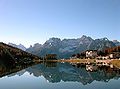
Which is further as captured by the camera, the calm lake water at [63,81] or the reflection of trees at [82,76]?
the reflection of trees at [82,76]

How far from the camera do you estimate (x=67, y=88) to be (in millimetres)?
54531

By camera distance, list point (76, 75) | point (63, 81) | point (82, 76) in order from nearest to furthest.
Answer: point (63, 81) < point (82, 76) < point (76, 75)

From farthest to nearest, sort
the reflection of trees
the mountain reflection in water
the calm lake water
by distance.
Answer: the mountain reflection in water, the reflection of trees, the calm lake water

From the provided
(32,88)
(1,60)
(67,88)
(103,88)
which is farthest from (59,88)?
(1,60)

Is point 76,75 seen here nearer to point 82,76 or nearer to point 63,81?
point 82,76

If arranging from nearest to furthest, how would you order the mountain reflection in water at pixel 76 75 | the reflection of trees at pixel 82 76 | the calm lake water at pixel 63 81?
the calm lake water at pixel 63 81 → the reflection of trees at pixel 82 76 → the mountain reflection in water at pixel 76 75

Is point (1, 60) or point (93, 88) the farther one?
point (1, 60)

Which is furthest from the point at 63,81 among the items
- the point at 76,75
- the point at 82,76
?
the point at 76,75

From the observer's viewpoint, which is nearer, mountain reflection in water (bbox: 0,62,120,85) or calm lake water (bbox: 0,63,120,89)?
calm lake water (bbox: 0,63,120,89)

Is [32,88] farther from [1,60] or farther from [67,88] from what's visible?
[1,60]

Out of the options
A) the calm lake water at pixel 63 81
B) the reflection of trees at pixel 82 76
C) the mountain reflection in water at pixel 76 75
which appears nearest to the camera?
the calm lake water at pixel 63 81

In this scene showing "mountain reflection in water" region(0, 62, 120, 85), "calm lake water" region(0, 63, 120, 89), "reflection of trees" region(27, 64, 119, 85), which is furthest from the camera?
"mountain reflection in water" region(0, 62, 120, 85)

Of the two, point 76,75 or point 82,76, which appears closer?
point 82,76

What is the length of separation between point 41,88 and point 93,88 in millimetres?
10838
